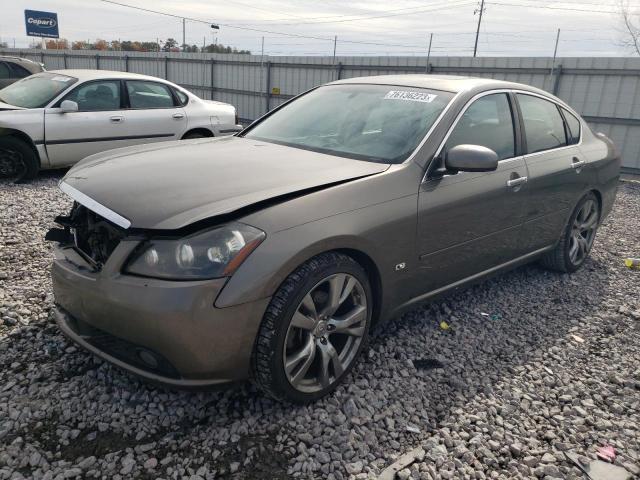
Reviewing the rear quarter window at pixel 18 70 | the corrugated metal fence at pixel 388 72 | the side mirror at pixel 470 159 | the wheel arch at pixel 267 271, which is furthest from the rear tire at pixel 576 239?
the rear quarter window at pixel 18 70

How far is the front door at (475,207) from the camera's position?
10.4 feet

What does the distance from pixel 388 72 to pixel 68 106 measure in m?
8.88

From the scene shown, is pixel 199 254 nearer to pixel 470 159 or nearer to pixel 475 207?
pixel 470 159

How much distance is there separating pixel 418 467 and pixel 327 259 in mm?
1031

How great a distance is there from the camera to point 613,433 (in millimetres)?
2719

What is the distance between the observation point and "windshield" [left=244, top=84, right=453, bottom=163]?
3.27 meters

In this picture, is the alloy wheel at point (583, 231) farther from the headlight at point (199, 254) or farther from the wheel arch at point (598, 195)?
the headlight at point (199, 254)

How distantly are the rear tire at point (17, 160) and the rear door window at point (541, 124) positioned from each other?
616cm

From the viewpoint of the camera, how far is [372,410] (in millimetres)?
2744

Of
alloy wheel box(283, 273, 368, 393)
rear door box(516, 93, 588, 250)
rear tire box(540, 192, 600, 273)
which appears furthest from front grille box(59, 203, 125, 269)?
rear tire box(540, 192, 600, 273)

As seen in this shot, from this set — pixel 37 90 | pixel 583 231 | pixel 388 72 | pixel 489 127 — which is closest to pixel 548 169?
pixel 489 127

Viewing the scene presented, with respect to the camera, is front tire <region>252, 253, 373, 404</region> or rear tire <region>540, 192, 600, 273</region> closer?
front tire <region>252, 253, 373, 404</region>

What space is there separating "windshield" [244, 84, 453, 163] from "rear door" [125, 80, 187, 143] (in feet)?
14.3

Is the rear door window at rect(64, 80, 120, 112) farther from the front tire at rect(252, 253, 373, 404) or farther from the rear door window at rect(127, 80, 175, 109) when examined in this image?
the front tire at rect(252, 253, 373, 404)
